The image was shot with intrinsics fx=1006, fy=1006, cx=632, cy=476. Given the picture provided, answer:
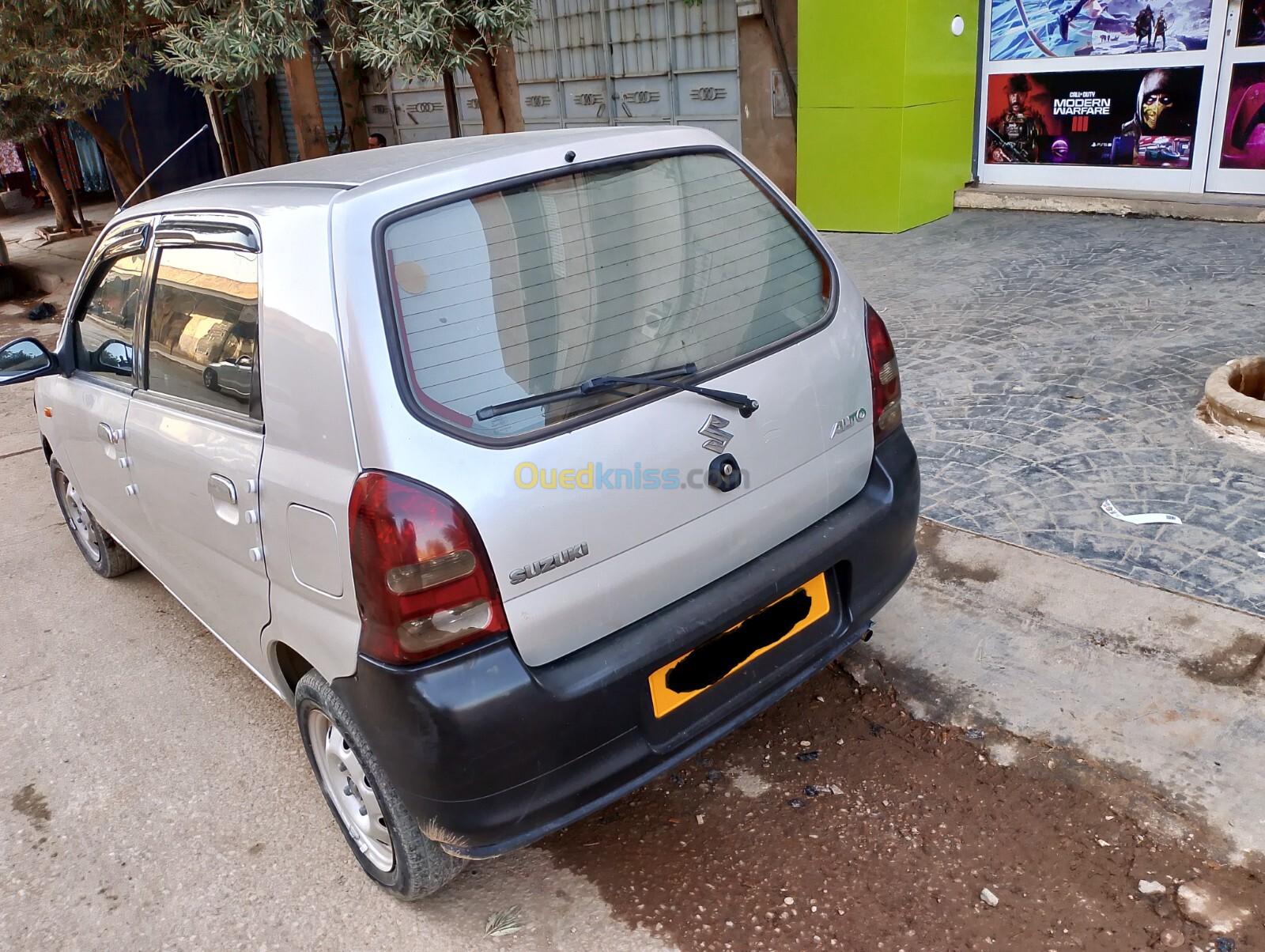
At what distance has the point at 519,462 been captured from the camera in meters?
2.17

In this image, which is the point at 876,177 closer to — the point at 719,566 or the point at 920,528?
the point at 920,528

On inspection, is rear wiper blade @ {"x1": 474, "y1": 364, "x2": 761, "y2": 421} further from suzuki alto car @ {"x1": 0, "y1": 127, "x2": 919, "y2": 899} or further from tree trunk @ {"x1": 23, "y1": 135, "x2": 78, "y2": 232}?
tree trunk @ {"x1": 23, "y1": 135, "x2": 78, "y2": 232}

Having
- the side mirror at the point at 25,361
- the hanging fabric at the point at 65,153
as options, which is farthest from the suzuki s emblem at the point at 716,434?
the hanging fabric at the point at 65,153

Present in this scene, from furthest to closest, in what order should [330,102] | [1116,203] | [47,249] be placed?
[47,249] → [330,102] → [1116,203]

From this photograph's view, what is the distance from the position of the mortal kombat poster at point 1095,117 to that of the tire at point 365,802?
26.4 feet

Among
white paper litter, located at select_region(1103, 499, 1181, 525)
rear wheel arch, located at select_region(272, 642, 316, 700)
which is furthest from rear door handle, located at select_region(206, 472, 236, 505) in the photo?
white paper litter, located at select_region(1103, 499, 1181, 525)

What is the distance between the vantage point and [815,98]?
29.0 feet

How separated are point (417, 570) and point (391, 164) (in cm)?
113

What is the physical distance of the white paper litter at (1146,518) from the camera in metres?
3.89

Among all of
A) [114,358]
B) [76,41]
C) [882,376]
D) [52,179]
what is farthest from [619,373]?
[52,179]

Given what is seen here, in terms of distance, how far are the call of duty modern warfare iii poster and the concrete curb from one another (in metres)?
1.10

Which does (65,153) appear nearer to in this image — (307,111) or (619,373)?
(307,111)

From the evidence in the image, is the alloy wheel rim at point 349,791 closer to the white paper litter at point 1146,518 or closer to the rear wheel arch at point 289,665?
the rear wheel arch at point 289,665

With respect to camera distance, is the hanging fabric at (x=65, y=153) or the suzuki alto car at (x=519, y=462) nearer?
Result: the suzuki alto car at (x=519, y=462)
